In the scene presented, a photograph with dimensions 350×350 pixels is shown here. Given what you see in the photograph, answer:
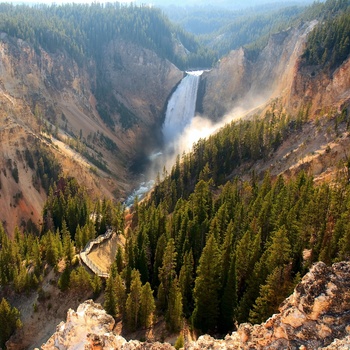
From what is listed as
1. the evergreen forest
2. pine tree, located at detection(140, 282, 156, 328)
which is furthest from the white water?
pine tree, located at detection(140, 282, 156, 328)

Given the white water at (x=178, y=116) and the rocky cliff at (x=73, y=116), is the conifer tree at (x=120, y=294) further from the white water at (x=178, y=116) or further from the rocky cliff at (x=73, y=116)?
the white water at (x=178, y=116)

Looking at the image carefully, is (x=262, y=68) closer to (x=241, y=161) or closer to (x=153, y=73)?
(x=153, y=73)

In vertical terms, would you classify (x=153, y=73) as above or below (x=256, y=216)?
above

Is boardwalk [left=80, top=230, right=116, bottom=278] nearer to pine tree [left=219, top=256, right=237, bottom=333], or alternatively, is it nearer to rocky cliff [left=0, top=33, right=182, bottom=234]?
pine tree [left=219, top=256, right=237, bottom=333]

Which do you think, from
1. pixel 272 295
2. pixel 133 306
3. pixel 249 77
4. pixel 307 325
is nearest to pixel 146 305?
pixel 133 306

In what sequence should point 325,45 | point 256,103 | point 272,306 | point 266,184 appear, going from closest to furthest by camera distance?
1. point 272,306
2. point 266,184
3. point 325,45
4. point 256,103

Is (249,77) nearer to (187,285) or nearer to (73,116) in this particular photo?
(73,116)

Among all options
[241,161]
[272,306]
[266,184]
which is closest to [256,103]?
[241,161]
